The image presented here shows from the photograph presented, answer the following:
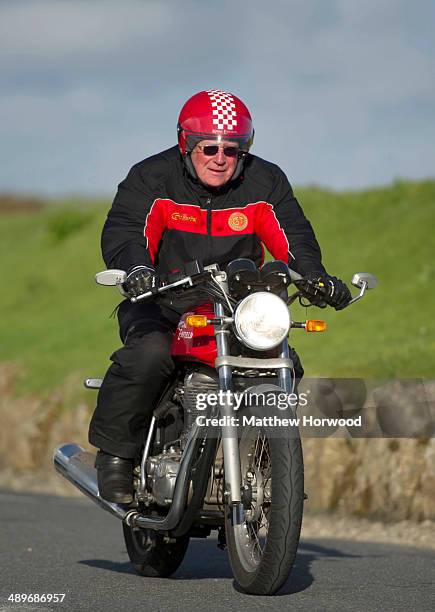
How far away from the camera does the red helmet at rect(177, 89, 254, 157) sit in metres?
6.55

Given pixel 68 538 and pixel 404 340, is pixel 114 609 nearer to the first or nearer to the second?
pixel 68 538

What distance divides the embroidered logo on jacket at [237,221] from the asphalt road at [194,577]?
5.82ft

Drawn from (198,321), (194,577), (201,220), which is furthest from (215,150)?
(194,577)

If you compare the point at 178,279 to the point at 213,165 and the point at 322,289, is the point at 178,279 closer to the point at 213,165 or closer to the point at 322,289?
the point at 322,289

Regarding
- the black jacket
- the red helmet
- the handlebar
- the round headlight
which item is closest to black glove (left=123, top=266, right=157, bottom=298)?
the handlebar

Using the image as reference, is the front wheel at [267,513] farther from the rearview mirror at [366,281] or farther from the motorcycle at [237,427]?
the rearview mirror at [366,281]

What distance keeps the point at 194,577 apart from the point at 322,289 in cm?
189

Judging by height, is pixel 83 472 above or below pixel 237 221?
below

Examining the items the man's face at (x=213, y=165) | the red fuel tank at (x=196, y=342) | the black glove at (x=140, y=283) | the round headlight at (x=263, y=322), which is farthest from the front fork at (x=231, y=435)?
the man's face at (x=213, y=165)

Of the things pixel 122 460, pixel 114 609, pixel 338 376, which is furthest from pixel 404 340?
pixel 114 609

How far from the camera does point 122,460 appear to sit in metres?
6.66

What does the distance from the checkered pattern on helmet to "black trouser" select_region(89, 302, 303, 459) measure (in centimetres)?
96

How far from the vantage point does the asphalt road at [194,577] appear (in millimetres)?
5734

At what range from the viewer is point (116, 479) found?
6.62 metres
